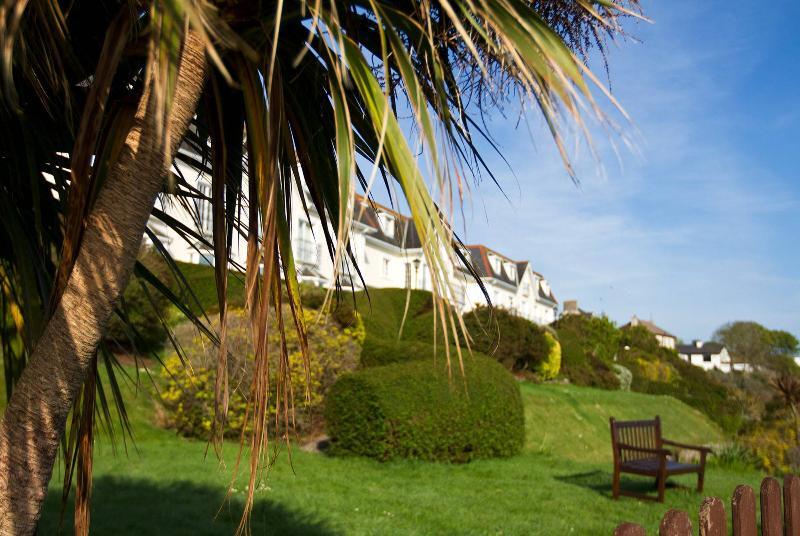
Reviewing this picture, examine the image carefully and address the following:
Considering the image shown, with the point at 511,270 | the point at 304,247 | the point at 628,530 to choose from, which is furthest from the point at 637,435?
the point at 511,270

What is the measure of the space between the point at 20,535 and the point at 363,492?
6.55 meters

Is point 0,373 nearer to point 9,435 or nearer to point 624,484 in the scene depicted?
point 624,484

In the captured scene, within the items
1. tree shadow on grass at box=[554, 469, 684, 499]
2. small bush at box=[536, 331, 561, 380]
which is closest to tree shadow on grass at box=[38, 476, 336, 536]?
tree shadow on grass at box=[554, 469, 684, 499]

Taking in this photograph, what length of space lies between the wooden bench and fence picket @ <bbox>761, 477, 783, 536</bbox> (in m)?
5.69

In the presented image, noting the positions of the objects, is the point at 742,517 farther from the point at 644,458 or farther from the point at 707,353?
the point at 707,353

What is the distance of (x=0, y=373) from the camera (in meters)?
12.0

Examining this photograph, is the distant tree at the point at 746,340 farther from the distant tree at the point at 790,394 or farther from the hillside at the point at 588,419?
the distant tree at the point at 790,394

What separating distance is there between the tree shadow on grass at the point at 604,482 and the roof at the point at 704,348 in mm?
104072

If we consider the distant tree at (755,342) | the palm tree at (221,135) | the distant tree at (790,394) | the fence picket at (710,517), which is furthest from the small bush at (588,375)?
the distant tree at (755,342)

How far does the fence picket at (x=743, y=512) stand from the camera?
249cm

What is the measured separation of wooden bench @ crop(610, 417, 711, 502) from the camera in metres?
8.38

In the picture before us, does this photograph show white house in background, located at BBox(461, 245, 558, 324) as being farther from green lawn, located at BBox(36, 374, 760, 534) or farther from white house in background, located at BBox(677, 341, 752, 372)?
white house in background, located at BBox(677, 341, 752, 372)

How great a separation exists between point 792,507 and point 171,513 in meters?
5.06

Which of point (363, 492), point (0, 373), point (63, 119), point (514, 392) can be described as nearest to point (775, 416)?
point (514, 392)
